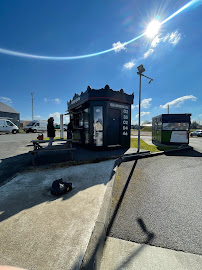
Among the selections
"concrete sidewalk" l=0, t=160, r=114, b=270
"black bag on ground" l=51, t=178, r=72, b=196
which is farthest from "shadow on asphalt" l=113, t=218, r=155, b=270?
"black bag on ground" l=51, t=178, r=72, b=196

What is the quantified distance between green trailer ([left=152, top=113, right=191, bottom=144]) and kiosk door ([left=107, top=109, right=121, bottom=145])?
5.21 m

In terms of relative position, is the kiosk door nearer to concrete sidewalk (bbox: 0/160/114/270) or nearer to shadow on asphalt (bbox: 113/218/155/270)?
concrete sidewalk (bbox: 0/160/114/270)

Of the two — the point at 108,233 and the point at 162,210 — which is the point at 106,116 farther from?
the point at 108,233

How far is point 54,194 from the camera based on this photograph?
274cm

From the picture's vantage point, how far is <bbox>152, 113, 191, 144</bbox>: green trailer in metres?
10.1

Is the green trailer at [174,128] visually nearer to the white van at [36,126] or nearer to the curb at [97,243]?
the curb at [97,243]

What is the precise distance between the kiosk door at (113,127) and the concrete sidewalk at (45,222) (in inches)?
166

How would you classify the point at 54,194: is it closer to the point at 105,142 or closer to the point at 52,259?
the point at 52,259

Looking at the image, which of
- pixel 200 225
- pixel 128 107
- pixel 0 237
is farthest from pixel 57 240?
pixel 128 107

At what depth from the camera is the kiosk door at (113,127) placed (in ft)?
24.3

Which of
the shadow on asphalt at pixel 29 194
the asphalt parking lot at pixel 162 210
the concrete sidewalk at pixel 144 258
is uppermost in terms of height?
the shadow on asphalt at pixel 29 194

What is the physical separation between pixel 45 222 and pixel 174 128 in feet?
36.9

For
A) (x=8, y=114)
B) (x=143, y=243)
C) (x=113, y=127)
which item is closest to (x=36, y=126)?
(x=8, y=114)

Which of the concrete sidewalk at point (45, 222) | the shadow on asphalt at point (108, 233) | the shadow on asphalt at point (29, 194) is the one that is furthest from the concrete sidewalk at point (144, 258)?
the shadow on asphalt at point (29, 194)
